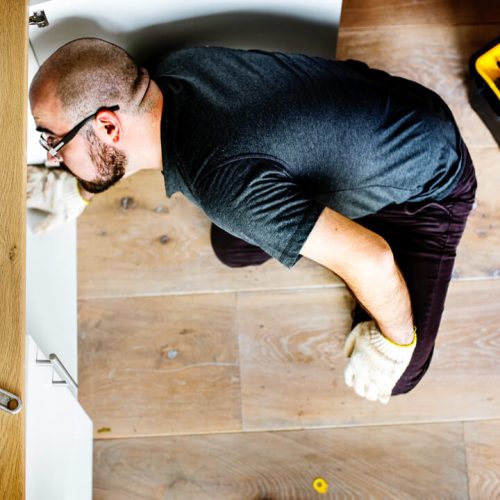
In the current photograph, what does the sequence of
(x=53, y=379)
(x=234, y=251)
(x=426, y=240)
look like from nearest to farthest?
(x=53, y=379), (x=426, y=240), (x=234, y=251)

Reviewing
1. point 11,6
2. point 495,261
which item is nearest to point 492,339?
point 495,261

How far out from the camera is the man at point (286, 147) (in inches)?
34.9

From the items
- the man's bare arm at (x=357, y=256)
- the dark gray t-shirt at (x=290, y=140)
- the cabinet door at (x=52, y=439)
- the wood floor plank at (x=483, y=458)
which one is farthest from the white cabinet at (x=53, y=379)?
the wood floor plank at (x=483, y=458)

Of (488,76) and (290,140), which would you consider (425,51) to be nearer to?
(488,76)

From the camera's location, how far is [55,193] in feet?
4.16

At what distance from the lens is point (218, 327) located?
1.33 meters

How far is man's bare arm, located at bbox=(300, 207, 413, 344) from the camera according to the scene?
2.92 ft

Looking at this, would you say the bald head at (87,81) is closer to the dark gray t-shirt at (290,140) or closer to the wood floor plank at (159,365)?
the dark gray t-shirt at (290,140)

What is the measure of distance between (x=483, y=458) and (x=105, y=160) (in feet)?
3.04

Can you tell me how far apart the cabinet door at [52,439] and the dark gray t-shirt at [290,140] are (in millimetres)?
337

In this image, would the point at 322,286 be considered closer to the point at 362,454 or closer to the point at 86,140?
the point at 362,454

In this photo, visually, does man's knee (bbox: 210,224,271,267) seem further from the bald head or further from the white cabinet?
the bald head

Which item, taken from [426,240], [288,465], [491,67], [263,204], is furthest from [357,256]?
[491,67]

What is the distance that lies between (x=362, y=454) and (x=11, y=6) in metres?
1.00
